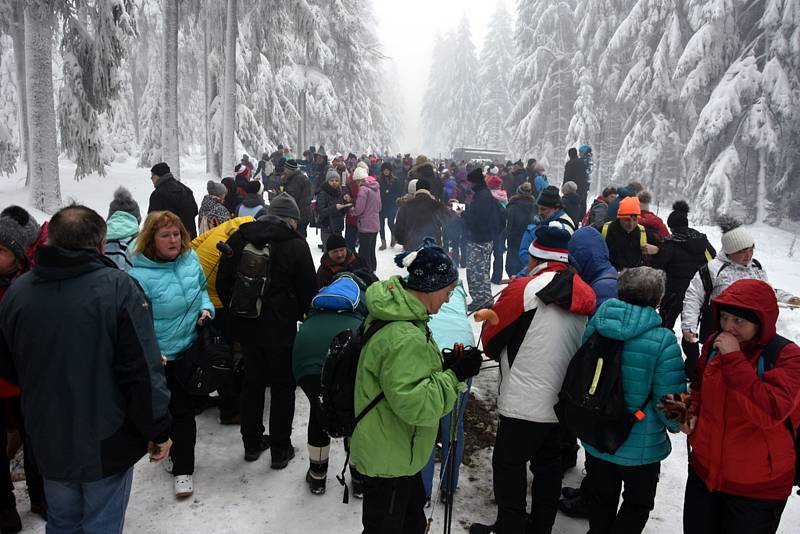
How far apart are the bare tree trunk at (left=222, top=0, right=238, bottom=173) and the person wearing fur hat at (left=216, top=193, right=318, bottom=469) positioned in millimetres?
16034

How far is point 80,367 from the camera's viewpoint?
8.46 feet

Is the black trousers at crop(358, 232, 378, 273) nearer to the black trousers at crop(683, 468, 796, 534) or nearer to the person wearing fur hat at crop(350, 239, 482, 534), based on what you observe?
the person wearing fur hat at crop(350, 239, 482, 534)

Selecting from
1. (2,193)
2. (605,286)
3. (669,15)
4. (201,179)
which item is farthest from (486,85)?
(605,286)

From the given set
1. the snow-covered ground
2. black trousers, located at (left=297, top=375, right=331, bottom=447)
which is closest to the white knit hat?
the snow-covered ground

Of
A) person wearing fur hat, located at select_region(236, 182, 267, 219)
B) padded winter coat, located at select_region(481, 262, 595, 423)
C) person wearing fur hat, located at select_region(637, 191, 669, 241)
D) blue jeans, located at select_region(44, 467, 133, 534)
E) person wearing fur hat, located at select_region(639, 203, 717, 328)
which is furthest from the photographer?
person wearing fur hat, located at select_region(236, 182, 267, 219)

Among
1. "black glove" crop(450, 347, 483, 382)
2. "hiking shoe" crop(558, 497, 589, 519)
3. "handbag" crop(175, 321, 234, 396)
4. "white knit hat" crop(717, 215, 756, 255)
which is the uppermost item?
"white knit hat" crop(717, 215, 756, 255)

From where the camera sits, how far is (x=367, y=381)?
269 cm

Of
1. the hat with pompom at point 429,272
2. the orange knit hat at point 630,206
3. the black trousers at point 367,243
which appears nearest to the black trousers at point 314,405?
the hat with pompom at point 429,272

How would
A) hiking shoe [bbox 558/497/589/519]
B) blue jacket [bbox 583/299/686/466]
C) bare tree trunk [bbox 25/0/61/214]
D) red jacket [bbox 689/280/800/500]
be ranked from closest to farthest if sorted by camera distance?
red jacket [bbox 689/280/800/500] < blue jacket [bbox 583/299/686/466] < hiking shoe [bbox 558/497/589/519] < bare tree trunk [bbox 25/0/61/214]

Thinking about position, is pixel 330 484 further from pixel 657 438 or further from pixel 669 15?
pixel 669 15

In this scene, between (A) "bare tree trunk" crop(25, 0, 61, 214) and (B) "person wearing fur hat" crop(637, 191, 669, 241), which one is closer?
(B) "person wearing fur hat" crop(637, 191, 669, 241)

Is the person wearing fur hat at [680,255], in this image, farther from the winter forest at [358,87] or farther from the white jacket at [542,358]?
the winter forest at [358,87]

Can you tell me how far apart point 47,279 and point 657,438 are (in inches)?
136

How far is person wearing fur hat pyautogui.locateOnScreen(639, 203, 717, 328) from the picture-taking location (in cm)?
621
